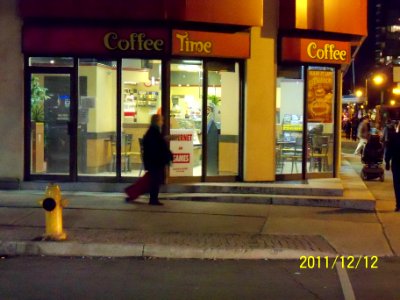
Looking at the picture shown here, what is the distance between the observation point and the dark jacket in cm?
1249

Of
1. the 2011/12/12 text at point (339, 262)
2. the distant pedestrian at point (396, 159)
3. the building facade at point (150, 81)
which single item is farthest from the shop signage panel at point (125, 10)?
the 2011/12/12 text at point (339, 262)

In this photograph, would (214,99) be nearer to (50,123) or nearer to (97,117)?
(97,117)

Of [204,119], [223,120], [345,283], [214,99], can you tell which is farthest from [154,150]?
[345,283]

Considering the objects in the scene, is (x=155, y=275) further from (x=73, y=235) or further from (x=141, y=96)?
(x=141, y=96)

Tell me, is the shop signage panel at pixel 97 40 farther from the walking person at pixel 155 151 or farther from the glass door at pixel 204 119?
the walking person at pixel 155 151

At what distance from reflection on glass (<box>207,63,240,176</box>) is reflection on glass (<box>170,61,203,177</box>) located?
0.27m

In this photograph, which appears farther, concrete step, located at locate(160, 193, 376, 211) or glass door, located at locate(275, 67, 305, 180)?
glass door, located at locate(275, 67, 305, 180)

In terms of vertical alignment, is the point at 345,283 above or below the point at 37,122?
below

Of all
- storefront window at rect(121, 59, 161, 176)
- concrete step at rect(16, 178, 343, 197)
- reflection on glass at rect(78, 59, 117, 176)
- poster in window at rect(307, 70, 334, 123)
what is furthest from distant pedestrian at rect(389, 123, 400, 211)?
reflection on glass at rect(78, 59, 117, 176)

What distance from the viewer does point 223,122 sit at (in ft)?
48.9

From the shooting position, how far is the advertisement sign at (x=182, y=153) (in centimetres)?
1451

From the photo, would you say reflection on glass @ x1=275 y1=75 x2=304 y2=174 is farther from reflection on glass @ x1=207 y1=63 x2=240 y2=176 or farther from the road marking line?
the road marking line

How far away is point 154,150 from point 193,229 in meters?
2.31

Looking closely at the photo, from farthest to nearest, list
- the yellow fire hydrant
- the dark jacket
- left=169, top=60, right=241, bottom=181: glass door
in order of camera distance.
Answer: left=169, top=60, right=241, bottom=181: glass door < the dark jacket < the yellow fire hydrant
